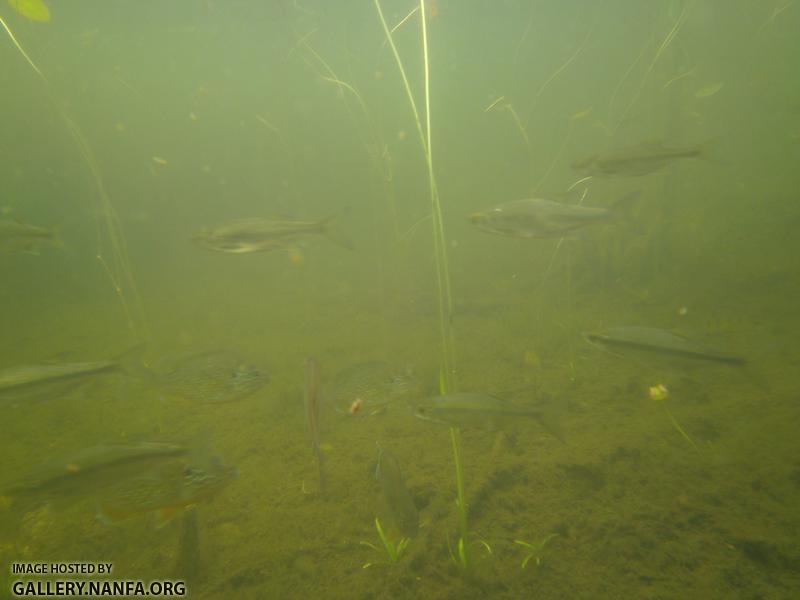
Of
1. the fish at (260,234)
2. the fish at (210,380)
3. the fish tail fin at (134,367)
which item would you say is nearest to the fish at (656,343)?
the fish at (260,234)

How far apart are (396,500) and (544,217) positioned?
268cm

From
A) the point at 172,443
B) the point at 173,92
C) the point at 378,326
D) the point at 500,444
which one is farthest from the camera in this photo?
the point at 173,92

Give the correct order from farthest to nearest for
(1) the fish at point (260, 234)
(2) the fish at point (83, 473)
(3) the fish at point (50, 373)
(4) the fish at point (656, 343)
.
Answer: (1) the fish at point (260, 234), (3) the fish at point (50, 373), (4) the fish at point (656, 343), (2) the fish at point (83, 473)

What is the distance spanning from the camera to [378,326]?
8266mm

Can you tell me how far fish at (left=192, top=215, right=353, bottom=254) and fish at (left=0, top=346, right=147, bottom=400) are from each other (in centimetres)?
135

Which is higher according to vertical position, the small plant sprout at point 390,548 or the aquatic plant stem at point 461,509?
the aquatic plant stem at point 461,509

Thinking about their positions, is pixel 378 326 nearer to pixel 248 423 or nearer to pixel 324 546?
pixel 248 423

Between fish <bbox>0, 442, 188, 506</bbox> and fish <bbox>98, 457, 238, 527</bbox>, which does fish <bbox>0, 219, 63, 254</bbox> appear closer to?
fish <bbox>0, 442, 188, 506</bbox>

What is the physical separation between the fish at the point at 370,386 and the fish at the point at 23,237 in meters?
4.32

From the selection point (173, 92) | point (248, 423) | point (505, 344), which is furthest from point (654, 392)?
point (173, 92)

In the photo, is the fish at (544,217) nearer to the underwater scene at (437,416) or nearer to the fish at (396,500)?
the underwater scene at (437,416)

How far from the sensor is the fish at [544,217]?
11.4 ft

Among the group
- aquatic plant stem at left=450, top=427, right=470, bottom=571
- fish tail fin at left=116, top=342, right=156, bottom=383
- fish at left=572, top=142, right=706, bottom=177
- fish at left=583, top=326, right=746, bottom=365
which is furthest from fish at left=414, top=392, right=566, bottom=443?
fish at left=572, top=142, right=706, bottom=177

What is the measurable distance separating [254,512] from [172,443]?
1226 mm
